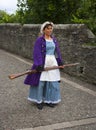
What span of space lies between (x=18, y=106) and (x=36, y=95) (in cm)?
41

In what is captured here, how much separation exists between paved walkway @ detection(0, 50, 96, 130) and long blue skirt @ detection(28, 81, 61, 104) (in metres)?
0.15

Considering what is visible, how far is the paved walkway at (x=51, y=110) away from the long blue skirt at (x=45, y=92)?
0.49 ft

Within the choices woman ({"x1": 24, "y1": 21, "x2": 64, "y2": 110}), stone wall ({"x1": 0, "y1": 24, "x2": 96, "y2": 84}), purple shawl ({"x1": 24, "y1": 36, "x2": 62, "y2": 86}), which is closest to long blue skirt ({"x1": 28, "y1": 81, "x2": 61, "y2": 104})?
woman ({"x1": 24, "y1": 21, "x2": 64, "y2": 110})

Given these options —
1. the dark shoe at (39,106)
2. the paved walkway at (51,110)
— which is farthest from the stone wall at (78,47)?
the dark shoe at (39,106)

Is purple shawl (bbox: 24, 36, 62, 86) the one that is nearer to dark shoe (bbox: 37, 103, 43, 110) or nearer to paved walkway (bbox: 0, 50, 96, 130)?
dark shoe (bbox: 37, 103, 43, 110)

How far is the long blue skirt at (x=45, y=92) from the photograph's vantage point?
698 centimetres

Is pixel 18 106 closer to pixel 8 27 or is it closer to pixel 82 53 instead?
pixel 82 53

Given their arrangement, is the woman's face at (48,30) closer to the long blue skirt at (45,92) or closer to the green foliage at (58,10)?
the long blue skirt at (45,92)

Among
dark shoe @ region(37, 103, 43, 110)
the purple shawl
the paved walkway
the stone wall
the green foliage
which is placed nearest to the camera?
the paved walkway

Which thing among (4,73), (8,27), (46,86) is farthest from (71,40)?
(8,27)

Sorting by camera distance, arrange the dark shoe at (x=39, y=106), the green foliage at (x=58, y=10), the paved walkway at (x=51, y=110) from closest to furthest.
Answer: the paved walkway at (x=51, y=110) → the dark shoe at (x=39, y=106) → the green foliage at (x=58, y=10)

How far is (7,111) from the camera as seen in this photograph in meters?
6.66

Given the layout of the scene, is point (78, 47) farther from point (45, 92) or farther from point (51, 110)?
point (51, 110)

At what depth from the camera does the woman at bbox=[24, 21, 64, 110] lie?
6.81m
